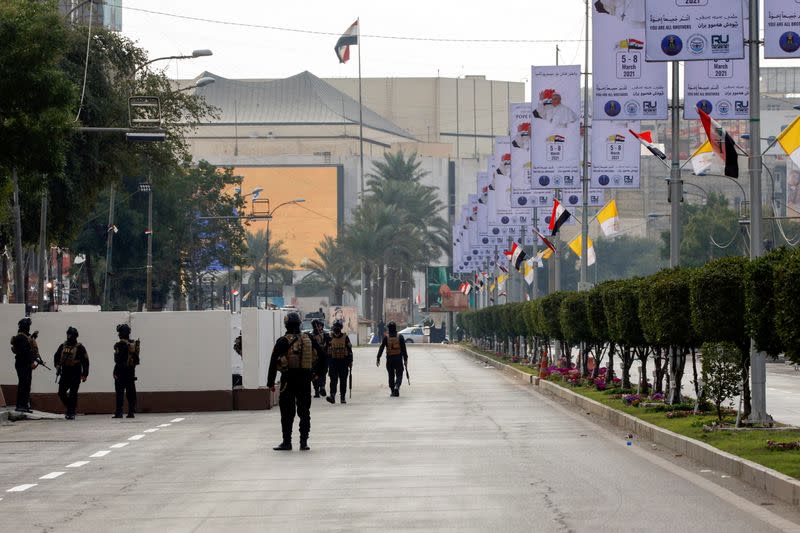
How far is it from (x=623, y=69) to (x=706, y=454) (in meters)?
13.9

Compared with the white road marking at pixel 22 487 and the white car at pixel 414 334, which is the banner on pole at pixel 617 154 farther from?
the white car at pixel 414 334

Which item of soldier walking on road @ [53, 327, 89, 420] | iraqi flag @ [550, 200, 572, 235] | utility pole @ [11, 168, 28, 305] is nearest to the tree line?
iraqi flag @ [550, 200, 572, 235]

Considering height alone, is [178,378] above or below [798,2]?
below

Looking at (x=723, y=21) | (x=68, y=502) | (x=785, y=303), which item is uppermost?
(x=723, y=21)

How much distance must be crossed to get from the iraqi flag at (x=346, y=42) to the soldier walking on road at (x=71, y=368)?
381 ft

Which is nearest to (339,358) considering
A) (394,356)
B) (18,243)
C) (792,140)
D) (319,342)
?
(394,356)

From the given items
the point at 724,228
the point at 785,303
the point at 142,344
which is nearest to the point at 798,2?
the point at 785,303

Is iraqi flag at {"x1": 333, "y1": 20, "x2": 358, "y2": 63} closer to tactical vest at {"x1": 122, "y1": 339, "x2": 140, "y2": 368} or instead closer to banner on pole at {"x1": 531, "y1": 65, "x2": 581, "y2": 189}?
banner on pole at {"x1": 531, "y1": 65, "x2": 581, "y2": 189}

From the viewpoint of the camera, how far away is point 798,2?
22.8 metres

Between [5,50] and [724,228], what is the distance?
301 feet

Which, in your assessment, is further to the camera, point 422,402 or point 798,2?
point 422,402

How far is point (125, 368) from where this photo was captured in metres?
29.7

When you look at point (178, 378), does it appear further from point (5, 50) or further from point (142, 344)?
point (5, 50)

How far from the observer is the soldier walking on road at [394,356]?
36.5 meters
